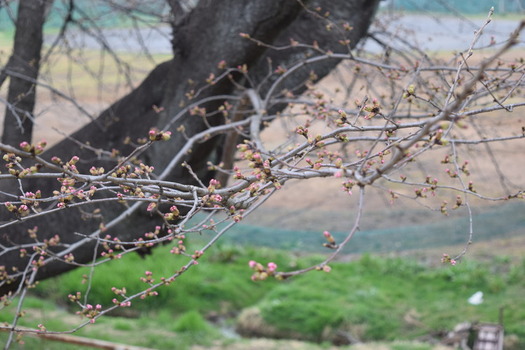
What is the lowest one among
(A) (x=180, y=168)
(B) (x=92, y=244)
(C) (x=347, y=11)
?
(B) (x=92, y=244)

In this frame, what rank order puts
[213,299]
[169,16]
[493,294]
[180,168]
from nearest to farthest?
[180,168] < [169,16] < [493,294] < [213,299]

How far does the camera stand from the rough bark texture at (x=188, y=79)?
2.91m

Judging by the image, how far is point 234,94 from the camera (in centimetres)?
322

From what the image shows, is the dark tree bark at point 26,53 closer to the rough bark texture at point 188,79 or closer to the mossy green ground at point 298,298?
the rough bark texture at point 188,79

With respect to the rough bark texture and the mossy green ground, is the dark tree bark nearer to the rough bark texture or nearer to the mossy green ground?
the rough bark texture

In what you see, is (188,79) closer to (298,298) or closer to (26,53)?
(26,53)

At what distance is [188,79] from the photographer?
10.0ft

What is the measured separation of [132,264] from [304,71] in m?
5.53

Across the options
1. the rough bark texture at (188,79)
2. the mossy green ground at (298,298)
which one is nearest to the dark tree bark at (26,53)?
the rough bark texture at (188,79)

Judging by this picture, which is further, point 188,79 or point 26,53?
point 26,53

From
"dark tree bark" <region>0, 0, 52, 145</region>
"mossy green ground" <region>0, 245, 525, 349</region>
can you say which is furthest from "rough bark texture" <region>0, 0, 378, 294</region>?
"mossy green ground" <region>0, 245, 525, 349</region>

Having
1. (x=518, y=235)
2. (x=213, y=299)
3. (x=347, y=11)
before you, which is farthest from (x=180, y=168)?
(x=518, y=235)

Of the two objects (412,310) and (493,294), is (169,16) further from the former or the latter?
(493,294)

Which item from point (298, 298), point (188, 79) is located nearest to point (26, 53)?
point (188, 79)
